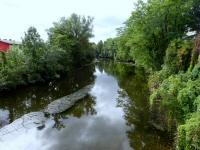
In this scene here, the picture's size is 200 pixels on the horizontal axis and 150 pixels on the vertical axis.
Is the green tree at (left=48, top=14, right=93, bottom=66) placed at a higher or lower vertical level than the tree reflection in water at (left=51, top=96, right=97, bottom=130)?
higher

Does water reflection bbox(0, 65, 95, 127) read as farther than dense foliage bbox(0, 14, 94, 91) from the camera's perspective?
No

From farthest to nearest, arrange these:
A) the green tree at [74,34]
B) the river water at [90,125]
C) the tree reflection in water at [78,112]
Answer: the green tree at [74,34] → the tree reflection in water at [78,112] → the river water at [90,125]

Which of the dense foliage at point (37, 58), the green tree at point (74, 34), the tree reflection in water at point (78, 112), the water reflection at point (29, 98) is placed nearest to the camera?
the tree reflection in water at point (78, 112)

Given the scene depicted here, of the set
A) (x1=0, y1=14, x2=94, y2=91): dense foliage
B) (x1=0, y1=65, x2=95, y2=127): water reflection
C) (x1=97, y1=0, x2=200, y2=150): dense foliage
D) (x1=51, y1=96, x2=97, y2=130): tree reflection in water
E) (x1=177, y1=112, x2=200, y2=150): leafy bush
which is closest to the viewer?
(x1=177, y1=112, x2=200, y2=150): leafy bush

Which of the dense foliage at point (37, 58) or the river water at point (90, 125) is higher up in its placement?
the dense foliage at point (37, 58)

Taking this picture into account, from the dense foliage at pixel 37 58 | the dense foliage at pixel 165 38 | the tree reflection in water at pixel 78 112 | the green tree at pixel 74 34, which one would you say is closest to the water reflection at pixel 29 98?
the dense foliage at pixel 37 58

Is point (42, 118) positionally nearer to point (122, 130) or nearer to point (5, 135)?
point (5, 135)

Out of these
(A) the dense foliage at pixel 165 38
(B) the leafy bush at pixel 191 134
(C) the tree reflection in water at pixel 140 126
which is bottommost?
(C) the tree reflection in water at pixel 140 126

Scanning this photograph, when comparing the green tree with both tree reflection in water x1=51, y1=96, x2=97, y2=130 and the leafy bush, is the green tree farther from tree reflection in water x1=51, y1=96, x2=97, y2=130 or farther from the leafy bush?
the leafy bush

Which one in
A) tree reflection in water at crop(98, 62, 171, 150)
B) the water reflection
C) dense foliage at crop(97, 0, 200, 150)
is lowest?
the water reflection

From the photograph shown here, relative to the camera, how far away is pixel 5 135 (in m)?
19.0

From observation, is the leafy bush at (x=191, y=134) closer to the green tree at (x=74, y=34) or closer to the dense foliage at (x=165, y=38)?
the dense foliage at (x=165, y=38)

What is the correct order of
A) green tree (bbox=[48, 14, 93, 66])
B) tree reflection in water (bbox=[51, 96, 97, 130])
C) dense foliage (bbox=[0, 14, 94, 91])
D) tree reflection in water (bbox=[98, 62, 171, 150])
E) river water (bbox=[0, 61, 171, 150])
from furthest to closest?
green tree (bbox=[48, 14, 93, 66]), dense foliage (bbox=[0, 14, 94, 91]), tree reflection in water (bbox=[51, 96, 97, 130]), river water (bbox=[0, 61, 171, 150]), tree reflection in water (bbox=[98, 62, 171, 150])

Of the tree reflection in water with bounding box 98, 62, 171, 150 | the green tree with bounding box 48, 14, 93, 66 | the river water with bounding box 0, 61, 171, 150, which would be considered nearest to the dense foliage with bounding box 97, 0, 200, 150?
the tree reflection in water with bounding box 98, 62, 171, 150
